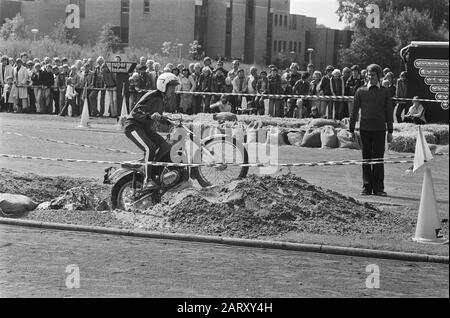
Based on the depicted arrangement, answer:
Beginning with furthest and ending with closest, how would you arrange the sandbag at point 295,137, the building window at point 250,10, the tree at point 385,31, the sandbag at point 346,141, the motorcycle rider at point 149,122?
the building window at point 250,10
the sandbag at point 295,137
the sandbag at point 346,141
the tree at point 385,31
the motorcycle rider at point 149,122

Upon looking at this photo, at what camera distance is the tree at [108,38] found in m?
51.8

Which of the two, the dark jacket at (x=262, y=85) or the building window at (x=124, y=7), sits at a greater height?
the building window at (x=124, y=7)

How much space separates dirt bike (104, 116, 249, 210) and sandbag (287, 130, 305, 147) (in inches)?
376

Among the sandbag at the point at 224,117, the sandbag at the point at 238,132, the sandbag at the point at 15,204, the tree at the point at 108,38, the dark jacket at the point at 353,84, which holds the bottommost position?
the sandbag at the point at 15,204

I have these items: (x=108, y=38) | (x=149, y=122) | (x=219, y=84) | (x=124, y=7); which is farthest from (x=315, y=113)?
(x=124, y=7)

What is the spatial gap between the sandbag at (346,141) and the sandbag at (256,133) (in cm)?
183

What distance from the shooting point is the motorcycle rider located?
1296 cm

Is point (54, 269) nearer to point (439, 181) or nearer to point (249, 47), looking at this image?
point (439, 181)

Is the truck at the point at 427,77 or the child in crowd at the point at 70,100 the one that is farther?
the child in crowd at the point at 70,100

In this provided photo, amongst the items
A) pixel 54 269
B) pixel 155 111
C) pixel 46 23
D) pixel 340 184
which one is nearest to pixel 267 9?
pixel 46 23

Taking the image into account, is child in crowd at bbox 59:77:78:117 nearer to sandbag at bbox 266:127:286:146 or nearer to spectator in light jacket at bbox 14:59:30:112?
spectator in light jacket at bbox 14:59:30:112

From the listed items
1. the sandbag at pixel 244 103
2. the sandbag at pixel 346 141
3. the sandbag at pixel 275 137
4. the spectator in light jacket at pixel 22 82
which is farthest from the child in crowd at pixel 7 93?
the sandbag at pixel 346 141

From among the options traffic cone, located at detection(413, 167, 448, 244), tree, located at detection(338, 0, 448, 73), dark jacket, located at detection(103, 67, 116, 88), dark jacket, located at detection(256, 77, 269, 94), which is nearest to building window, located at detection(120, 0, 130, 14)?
dark jacket, located at detection(103, 67, 116, 88)

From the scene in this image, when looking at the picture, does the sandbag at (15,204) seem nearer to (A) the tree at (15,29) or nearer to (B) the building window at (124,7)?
(A) the tree at (15,29)
